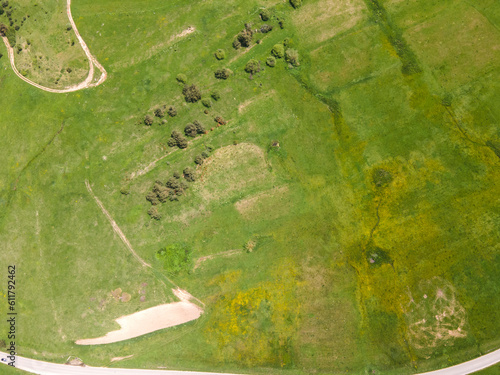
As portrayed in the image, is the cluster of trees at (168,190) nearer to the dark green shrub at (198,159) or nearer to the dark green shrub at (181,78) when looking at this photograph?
the dark green shrub at (198,159)

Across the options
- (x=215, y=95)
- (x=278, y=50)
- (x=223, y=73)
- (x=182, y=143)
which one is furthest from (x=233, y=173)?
(x=278, y=50)

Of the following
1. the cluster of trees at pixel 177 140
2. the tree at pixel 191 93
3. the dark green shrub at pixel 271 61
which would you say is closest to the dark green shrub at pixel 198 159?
the cluster of trees at pixel 177 140

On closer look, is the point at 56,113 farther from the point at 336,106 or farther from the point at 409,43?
the point at 409,43

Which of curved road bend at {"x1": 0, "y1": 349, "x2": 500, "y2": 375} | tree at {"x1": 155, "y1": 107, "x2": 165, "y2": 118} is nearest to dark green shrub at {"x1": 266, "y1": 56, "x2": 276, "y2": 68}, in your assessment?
tree at {"x1": 155, "y1": 107, "x2": 165, "y2": 118}

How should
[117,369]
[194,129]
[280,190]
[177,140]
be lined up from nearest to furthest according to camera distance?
1. [117,369]
2. [280,190]
3. [194,129]
4. [177,140]

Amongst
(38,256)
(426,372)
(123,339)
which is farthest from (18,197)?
(426,372)

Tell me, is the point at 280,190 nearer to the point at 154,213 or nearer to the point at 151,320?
the point at 154,213

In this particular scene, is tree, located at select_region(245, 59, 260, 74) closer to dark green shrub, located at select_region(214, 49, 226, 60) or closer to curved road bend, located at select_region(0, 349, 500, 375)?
dark green shrub, located at select_region(214, 49, 226, 60)
